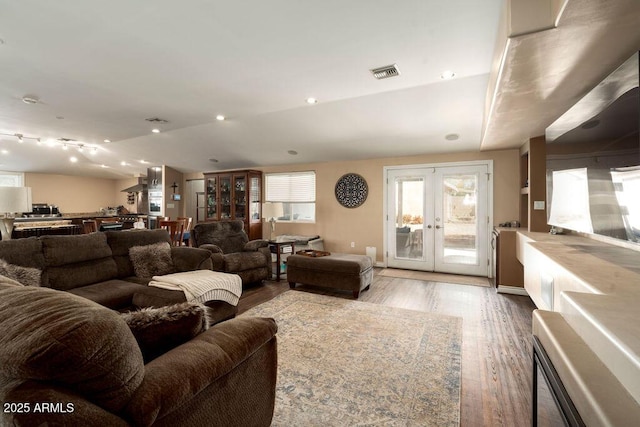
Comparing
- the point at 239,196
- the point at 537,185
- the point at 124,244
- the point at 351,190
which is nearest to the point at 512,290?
the point at 537,185

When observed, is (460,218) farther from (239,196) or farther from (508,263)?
(239,196)

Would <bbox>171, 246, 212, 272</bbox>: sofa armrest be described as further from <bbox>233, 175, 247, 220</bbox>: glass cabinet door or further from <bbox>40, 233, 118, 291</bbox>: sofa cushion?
<bbox>233, 175, 247, 220</bbox>: glass cabinet door

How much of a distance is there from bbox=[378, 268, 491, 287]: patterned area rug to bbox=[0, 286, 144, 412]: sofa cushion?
4.61 m

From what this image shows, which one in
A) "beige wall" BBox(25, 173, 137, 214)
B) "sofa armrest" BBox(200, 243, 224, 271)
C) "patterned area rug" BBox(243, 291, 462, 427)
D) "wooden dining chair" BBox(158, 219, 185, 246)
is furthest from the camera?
"beige wall" BBox(25, 173, 137, 214)

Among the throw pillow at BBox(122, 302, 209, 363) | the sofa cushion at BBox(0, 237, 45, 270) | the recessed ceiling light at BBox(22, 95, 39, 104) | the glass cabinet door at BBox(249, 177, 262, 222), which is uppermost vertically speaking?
the recessed ceiling light at BBox(22, 95, 39, 104)

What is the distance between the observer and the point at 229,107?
13.2ft

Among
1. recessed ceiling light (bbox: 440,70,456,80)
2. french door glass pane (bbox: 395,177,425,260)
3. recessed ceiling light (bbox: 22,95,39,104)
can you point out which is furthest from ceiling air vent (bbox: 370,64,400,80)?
recessed ceiling light (bbox: 22,95,39,104)

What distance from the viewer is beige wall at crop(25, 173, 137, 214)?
8.38m

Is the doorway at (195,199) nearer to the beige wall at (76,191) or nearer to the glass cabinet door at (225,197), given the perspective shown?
the glass cabinet door at (225,197)

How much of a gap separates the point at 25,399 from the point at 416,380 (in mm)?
2109

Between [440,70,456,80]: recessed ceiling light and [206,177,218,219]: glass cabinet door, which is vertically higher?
[440,70,456,80]: recessed ceiling light

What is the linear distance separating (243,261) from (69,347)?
3584mm

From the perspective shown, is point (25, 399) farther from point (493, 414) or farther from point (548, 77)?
point (548, 77)

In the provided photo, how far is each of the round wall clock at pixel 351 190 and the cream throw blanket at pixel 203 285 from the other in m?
3.40
